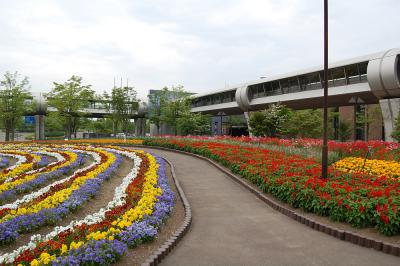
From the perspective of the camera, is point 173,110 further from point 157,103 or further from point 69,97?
point 69,97

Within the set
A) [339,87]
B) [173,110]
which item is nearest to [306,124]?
[339,87]

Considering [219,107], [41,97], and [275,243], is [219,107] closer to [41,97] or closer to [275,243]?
[41,97]

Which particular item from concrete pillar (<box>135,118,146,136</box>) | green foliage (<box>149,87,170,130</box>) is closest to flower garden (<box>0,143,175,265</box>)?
green foliage (<box>149,87,170,130</box>)

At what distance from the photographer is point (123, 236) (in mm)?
6078

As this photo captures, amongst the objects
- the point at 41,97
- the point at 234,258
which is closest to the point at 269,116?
the point at 234,258

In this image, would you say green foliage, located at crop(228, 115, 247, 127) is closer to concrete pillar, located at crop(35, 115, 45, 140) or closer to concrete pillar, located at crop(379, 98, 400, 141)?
concrete pillar, located at crop(35, 115, 45, 140)

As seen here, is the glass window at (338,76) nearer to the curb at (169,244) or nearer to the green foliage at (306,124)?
the green foliage at (306,124)

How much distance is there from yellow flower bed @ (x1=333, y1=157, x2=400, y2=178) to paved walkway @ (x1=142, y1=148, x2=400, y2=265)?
4.97 m

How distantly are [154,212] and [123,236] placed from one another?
161 cm

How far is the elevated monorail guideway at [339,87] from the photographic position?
28.5m

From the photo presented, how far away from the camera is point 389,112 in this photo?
98.0 ft

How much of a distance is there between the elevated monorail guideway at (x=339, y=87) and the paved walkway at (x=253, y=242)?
21069mm

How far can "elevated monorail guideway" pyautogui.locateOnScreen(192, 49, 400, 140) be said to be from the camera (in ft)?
93.6

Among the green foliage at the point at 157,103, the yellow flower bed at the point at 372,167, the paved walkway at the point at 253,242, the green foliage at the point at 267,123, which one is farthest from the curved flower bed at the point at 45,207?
the green foliage at the point at 157,103
